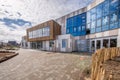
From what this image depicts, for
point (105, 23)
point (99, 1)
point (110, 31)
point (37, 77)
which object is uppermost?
point (99, 1)

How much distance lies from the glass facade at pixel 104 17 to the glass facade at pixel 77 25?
118 cm

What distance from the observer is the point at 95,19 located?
1823 centimetres

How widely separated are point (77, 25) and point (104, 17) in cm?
622

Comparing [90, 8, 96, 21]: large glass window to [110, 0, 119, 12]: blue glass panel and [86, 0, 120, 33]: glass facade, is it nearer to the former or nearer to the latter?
[86, 0, 120, 33]: glass facade

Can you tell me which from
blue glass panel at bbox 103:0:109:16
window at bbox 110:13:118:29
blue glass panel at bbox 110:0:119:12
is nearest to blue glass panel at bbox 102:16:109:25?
blue glass panel at bbox 103:0:109:16

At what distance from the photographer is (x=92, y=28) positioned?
18.7 meters

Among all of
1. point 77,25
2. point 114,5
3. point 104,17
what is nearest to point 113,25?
point 104,17

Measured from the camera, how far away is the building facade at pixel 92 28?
48.9 feet

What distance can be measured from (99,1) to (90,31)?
15.2 feet

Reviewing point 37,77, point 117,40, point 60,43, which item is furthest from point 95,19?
point 37,77

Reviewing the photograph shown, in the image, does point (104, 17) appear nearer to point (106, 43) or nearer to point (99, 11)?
point (99, 11)

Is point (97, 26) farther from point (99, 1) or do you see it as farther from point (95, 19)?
point (99, 1)

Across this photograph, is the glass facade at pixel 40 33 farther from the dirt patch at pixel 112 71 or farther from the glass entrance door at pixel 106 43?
the dirt patch at pixel 112 71

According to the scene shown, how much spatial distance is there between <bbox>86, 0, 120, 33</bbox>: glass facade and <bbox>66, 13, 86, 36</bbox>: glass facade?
3.87ft
